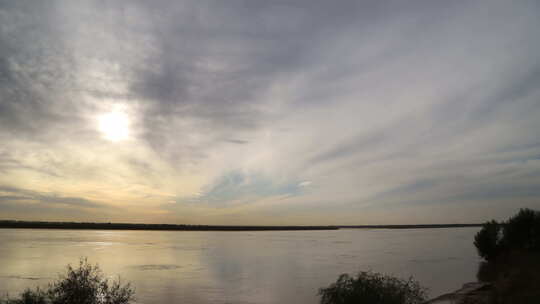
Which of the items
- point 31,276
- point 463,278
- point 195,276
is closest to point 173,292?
point 195,276

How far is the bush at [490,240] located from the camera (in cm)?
4944

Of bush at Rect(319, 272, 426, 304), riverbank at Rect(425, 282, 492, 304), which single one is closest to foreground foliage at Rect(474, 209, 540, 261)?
riverbank at Rect(425, 282, 492, 304)

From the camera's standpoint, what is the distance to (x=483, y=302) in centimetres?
1986

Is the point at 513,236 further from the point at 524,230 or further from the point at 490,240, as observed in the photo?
the point at 490,240

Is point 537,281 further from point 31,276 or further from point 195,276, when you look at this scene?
point 31,276

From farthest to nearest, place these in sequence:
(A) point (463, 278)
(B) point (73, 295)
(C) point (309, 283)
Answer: (A) point (463, 278) → (C) point (309, 283) → (B) point (73, 295)

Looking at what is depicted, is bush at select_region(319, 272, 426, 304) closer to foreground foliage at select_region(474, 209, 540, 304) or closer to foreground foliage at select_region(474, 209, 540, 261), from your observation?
foreground foliage at select_region(474, 209, 540, 304)

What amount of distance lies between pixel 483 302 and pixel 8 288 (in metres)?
32.5

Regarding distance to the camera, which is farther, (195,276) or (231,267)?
(231,267)

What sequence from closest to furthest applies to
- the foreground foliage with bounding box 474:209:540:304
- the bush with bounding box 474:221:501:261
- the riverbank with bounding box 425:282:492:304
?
the riverbank with bounding box 425:282:492:304
the foreground foliage with bounding box 474:209:540:304
the bush with bounding box 474:221:501:261

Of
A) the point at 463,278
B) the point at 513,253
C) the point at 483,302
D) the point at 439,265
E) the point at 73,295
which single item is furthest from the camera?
the point at 439,265

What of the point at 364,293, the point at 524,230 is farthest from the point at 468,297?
the point at 524,230

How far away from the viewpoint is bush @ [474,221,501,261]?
49.4 meters

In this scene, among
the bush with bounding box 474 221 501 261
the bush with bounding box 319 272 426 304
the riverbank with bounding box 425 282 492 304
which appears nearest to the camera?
the bush with bounding box 319 272 426 304
